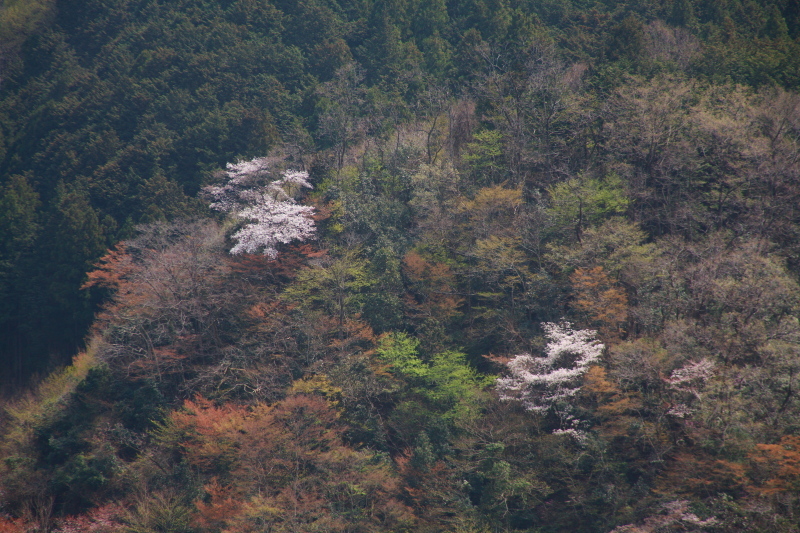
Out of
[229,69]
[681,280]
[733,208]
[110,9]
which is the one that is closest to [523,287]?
[681,280]

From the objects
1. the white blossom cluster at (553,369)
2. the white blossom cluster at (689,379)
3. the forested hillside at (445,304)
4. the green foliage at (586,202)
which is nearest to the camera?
the white blossom cluster at (689,379)

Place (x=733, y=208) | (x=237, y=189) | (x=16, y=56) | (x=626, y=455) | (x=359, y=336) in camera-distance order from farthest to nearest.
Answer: (x=16, y=56)
(x=237, y=189)
(x=359, y=336)
(x=733, y=208)
(x=626, y=455)

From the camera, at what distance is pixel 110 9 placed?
147 ft

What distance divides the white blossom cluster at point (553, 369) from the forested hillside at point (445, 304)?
145 millimetres

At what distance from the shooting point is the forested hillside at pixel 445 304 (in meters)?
17.9

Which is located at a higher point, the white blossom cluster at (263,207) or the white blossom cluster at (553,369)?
the white blossom cluster at (263,207)

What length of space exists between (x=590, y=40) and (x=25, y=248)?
35.2 meters

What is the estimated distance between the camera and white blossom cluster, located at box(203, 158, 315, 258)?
2617cm

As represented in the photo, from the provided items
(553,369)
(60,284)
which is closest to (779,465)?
(553,369)

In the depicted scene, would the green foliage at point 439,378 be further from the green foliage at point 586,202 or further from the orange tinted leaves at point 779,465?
Answer: the orange tinted leaves at point 779,465

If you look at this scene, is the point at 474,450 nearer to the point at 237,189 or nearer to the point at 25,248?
the point at 237,189

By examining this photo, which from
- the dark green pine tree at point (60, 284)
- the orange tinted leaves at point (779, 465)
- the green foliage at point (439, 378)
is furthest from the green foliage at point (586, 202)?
the dark green pine tree at point (60, 284)

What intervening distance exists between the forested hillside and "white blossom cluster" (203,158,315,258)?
6.1 inches

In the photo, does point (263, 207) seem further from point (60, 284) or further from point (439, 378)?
point (60, 284)
